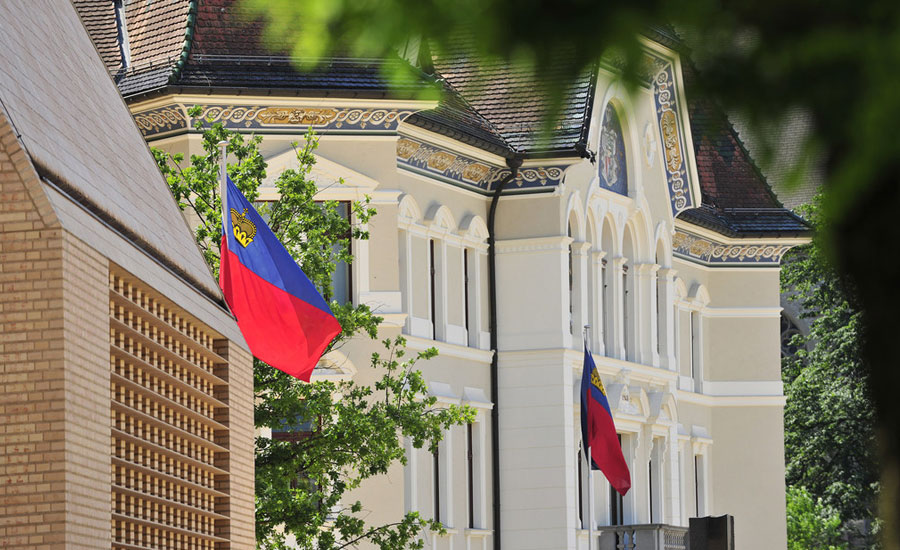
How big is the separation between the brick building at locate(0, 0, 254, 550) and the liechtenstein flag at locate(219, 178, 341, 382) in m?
0.94

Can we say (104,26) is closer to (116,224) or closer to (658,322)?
(658,322)

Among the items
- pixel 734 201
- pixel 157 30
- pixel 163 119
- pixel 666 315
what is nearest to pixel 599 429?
pixel 666 315

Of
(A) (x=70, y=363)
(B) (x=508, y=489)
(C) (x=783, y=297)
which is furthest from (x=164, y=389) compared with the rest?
(C) (x=783, y=297)

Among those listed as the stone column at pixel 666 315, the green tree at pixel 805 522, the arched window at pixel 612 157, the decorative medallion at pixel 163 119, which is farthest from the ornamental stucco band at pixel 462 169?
the green tree at pixel 805 522

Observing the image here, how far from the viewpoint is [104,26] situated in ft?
101

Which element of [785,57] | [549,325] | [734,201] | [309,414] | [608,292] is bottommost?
[785,57]

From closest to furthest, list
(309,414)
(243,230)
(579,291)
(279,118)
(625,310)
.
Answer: (243,230), (309,414), (279,118), (579,291), (625,310)

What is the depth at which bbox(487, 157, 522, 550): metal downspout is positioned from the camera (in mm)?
33875

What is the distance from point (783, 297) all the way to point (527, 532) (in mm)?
32646

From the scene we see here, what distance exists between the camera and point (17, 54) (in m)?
11.9

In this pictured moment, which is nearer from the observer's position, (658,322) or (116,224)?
(116,224)

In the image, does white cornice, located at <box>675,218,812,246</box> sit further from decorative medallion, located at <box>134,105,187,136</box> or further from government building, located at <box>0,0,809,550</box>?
decorative medallion, located at <box>134,105,187,136</box>

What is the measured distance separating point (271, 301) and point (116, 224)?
584 centimetres

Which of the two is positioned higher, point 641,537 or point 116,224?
point 116,224
